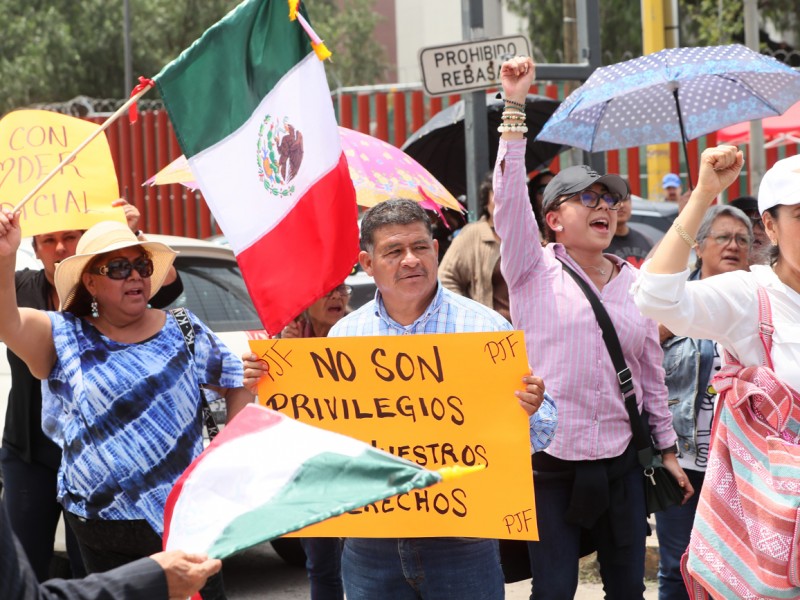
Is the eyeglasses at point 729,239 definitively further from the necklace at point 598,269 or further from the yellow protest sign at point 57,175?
the yellow protest sign at point 57,175

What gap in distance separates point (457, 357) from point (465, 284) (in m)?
2.81

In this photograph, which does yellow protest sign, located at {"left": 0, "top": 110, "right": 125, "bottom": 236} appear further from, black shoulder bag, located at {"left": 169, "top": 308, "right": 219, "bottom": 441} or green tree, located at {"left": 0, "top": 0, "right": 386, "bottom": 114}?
green tree, located at {"left": 0, "top": 0, "right": 386, "bottom": 114}

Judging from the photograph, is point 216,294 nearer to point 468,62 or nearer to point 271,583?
point 271,583

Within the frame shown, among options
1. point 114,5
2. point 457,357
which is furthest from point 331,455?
point 114,5

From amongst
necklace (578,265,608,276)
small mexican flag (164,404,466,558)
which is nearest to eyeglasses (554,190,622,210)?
necklace (578,265,608,276)

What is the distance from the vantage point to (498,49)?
760 cm

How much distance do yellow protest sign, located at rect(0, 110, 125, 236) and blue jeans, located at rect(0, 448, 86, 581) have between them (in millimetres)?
933

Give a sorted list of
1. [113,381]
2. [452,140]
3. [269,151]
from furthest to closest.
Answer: [452,140]
[269,151]
[113,381]

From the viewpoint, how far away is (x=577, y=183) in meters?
4.77

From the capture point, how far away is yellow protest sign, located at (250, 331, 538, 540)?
13.0 feet

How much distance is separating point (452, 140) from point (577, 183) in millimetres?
5185

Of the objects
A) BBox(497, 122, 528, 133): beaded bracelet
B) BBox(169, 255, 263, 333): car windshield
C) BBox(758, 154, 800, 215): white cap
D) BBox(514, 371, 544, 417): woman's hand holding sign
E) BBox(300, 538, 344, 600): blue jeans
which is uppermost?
BBox(497, 122, 528, 133): beaded bracelet

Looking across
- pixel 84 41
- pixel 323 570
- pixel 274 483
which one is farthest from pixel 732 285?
pixel 84 41

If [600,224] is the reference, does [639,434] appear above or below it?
below
